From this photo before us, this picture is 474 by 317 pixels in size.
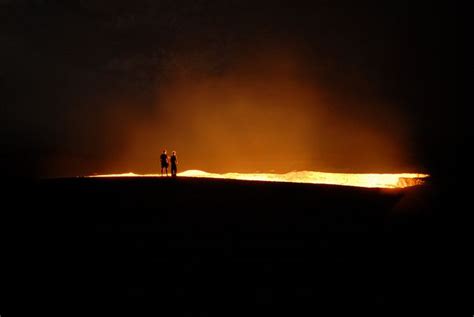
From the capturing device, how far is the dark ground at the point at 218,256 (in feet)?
28.6

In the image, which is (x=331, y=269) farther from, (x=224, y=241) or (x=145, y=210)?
(x=145, y=210)

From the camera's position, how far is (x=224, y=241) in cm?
1201

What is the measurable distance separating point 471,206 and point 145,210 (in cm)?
1204

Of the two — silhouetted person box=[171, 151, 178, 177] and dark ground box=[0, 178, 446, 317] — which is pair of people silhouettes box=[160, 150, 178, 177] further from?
dark ground box=[0, 178, 446, 317]

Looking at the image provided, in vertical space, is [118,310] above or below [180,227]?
below

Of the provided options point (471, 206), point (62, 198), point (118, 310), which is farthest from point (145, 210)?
point (471, 206)

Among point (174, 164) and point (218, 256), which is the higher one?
point (174, 164)

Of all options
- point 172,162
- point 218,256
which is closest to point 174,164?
point 172,162

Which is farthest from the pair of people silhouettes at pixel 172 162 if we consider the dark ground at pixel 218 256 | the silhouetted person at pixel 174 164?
the dark ground at pixel 218 256

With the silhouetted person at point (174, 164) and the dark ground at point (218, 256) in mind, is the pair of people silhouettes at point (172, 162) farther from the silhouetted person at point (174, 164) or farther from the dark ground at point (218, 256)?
the dark ground at point (218, 256)

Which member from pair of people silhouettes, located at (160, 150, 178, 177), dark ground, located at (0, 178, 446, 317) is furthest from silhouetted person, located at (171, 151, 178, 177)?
dark ground, located at (0, 178, 446, 317)

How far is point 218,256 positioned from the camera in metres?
10.9

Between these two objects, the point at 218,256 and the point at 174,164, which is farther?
the point at 174,164

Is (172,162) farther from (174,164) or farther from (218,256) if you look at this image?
(218,256)
